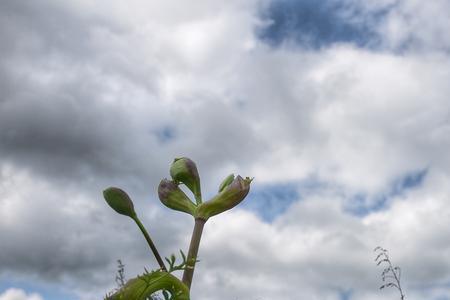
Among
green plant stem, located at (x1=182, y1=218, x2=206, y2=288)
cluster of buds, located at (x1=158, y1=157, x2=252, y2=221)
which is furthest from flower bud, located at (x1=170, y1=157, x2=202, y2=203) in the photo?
green plant stem, located at (x1=182, y1=218, x2=206, y2=288)

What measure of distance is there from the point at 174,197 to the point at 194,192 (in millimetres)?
96

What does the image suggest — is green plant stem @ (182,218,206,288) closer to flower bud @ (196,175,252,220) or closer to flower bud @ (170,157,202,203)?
flower bud @ (196,175,252,220)

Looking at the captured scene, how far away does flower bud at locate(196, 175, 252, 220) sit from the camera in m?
2.48

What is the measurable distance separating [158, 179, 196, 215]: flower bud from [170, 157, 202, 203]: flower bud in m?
0.04

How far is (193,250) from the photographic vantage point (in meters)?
2.32

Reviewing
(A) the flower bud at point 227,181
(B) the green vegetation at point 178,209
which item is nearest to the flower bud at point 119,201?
(B) the green vegetation at point 178,209

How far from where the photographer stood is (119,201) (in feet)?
8.31

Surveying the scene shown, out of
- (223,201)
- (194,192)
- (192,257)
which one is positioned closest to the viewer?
(192,257)

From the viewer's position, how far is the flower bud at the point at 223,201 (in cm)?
248

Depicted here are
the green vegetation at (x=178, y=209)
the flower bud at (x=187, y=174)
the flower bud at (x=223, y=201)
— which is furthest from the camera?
the flower bud at (x=187, y=174)

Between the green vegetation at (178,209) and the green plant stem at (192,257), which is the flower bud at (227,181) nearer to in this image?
the green vegetation at (178,209)

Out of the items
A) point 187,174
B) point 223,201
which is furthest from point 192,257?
point 187,174

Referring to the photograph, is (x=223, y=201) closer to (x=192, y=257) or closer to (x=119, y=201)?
(x=192, y=257)

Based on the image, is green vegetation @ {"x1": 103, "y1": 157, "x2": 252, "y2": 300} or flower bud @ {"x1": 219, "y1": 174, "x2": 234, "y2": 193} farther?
flower bud @ {"x1": 219, "y1": 174, "x2": 234, "y2": 193}
